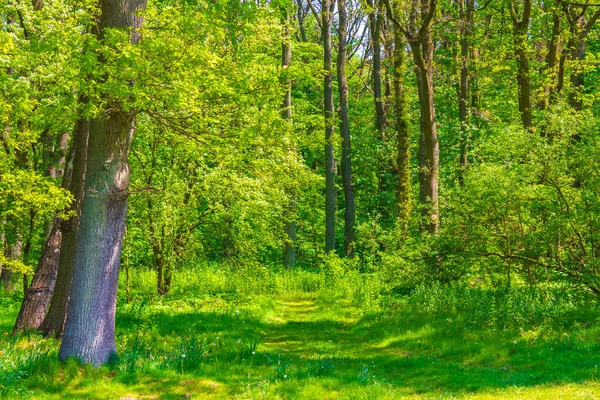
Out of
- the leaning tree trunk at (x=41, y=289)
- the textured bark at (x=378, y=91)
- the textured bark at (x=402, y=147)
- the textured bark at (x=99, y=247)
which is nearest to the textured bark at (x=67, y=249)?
the leaning tree trunk at (x=41, y=289)

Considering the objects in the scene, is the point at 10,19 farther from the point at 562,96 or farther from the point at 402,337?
the point at 562,96

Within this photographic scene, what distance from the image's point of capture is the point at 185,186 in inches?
544

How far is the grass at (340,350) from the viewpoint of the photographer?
642 centimetres

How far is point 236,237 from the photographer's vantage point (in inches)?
605

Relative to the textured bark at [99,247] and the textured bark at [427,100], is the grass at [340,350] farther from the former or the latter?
the textured bark at [427,100]

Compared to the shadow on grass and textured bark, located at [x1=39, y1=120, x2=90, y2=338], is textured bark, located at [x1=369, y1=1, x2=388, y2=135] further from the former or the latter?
textured bark, located at [x1=39, y1=120, x2=90, y2=338]

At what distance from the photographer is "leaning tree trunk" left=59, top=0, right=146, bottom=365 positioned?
22.9ft

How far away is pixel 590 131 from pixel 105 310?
8928 millimetres

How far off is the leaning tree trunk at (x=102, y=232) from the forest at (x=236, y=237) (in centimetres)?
3

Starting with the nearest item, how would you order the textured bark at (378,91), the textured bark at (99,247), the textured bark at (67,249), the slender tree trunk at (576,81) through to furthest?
1. the textured bark at (99,247)
2. the textured bark at (67,249)
3. the slender tree trunk at (576,81)
4. the textured bark at (378,91)

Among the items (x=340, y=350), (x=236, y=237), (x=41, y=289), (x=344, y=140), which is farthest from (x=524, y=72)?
(x=41, y=289)

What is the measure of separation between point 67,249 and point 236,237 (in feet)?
22.7

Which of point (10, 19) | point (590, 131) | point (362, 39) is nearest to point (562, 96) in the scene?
point (590, 131)

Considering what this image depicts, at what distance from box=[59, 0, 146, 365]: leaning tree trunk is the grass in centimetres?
38
